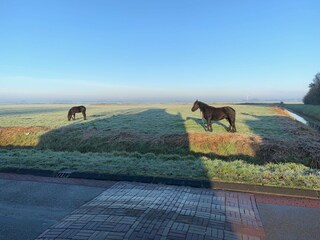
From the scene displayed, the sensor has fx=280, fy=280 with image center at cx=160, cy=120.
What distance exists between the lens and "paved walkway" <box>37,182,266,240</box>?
4.72 metres

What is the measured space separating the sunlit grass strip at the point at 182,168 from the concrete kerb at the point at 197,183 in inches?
11.9

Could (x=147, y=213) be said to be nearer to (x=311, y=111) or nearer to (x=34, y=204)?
(x=34, y=204)

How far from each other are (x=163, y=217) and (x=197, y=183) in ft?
8.61

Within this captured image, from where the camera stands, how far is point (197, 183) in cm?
777

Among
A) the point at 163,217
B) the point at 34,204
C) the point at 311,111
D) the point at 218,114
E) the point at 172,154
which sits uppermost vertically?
the point at 218,114

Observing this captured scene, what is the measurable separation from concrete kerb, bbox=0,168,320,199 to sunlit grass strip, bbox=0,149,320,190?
1.00 ft

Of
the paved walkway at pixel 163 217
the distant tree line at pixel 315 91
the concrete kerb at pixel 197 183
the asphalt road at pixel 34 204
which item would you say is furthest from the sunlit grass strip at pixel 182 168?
the distant tree line at pixel 315 91

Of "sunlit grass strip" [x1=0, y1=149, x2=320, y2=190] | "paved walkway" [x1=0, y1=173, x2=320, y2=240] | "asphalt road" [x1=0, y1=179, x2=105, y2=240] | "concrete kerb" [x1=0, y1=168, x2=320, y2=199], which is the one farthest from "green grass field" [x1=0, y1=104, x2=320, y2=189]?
"asphalt road" [x1=0, y1=179, x2=105, y2=240]

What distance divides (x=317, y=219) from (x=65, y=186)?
6120mm

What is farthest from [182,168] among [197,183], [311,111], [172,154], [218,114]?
[311,111]

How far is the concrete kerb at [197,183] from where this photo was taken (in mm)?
7051

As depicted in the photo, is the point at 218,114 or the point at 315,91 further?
the point at 315,91

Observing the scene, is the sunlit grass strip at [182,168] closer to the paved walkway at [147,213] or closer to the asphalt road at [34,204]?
the paved walkway at [147,213]

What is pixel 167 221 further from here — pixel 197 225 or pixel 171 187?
pixel 171 187
